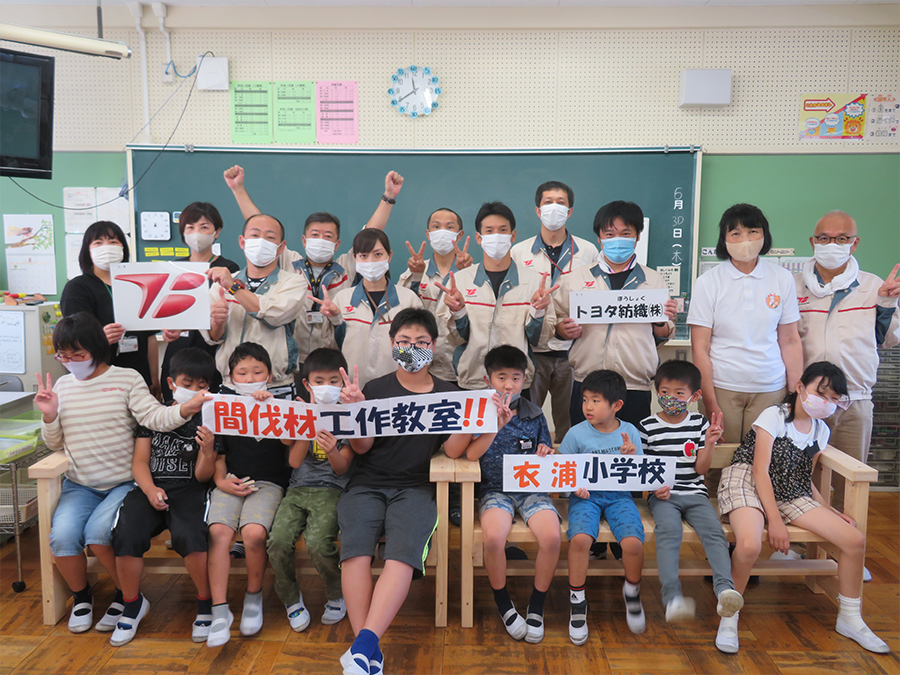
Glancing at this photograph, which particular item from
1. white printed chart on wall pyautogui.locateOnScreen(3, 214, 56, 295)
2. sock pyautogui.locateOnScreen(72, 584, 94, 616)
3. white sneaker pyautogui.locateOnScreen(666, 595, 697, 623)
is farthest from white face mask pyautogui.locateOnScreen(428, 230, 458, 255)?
white printed chart on wall pyautogui.locateOnScreen(3, 214, 56, 295)

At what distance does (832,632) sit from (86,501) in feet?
9.48

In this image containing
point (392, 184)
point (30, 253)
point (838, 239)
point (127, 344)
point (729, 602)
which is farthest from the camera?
point (30, 253)

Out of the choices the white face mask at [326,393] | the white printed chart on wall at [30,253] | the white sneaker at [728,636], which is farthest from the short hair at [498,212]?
the white printed chart on wall at [30,253]

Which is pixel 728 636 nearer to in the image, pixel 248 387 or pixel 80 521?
pixel 248 387

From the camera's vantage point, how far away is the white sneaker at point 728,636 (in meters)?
2.09

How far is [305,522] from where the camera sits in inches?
87.7

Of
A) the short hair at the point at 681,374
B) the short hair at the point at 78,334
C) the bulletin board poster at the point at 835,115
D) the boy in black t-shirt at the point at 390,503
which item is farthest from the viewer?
the bulletin board poster at the point at 835,115

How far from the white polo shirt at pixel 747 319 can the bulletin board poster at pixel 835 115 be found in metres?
1.99

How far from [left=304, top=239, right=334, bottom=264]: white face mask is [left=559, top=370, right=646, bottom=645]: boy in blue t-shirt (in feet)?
4.38

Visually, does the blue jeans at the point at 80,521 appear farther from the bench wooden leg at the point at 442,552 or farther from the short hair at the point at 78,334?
the bench wooden leg at the point at 442,552

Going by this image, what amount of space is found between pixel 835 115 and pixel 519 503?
3465 millimetres

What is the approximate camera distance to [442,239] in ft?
9.23

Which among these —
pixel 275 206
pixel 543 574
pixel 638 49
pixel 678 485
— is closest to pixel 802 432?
pixel 678 485

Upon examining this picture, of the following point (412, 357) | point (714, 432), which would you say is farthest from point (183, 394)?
point (714, 432)
